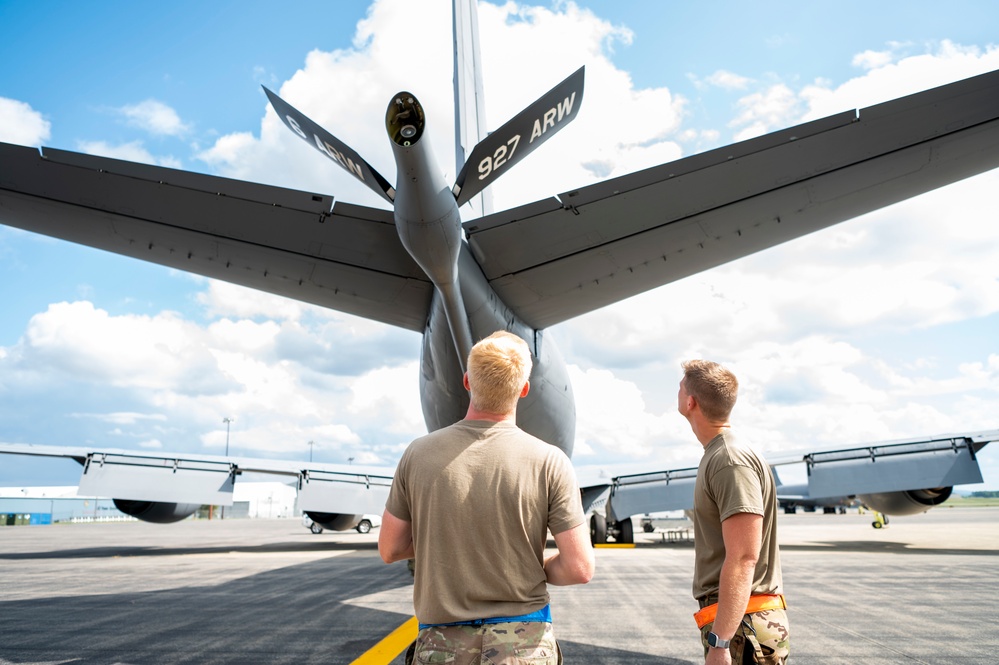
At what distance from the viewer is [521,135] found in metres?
4.08

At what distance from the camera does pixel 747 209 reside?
15.7ft

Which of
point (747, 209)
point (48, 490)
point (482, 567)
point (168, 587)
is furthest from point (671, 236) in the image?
point (48, 490)

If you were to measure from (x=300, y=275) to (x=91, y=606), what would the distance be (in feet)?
17.8

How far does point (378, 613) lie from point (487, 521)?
20.1 feet

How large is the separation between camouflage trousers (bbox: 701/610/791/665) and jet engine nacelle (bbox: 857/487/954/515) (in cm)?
1306

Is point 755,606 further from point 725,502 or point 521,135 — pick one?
point 521,135

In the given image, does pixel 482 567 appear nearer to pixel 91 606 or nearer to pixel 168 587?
pixel 91 606

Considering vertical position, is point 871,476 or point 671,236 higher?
point 671,236

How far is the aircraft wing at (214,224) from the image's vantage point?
4598 millimetres

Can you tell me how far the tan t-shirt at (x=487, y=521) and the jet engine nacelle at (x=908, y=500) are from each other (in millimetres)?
14018

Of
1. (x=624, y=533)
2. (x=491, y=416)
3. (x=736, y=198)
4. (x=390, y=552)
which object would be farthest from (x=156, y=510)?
(x=491, y=416)

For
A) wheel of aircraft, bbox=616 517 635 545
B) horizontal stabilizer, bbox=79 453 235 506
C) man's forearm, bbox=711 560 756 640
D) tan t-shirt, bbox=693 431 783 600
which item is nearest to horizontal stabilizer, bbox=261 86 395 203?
tan t-shirt, bbox=693 431 783 600

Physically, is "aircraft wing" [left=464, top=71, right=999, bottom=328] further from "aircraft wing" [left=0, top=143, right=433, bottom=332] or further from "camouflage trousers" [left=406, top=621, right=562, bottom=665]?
"camouflage trousers" [left=406, top=621, right=562, bottom=665]

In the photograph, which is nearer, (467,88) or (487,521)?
(487,521)
